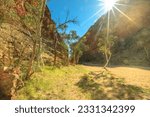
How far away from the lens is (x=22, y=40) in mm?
26688

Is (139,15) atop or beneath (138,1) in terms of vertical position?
beneath

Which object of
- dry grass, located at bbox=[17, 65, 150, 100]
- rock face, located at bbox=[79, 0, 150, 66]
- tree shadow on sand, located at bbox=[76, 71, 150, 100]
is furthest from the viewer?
rock face, located at bbox=[79, 0, 150, 66]

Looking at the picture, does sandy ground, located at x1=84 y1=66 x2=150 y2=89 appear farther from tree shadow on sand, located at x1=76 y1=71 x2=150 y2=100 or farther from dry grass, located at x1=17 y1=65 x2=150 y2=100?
tree shadow on sand, located at x1=76 y1=71 x2=150 y2=100

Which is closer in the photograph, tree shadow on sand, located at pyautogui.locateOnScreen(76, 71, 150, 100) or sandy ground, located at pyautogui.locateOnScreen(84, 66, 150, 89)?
tree shadow on sand, located at pyautogui.locateOnScreen(76, 71, 150, 100)

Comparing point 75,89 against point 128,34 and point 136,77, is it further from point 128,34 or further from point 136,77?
point 128,34

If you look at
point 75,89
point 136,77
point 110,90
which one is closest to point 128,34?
point 136,77

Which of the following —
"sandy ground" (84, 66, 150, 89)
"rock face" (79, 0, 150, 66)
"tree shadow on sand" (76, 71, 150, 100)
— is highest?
"rock face" (79, 0, 150, 66)

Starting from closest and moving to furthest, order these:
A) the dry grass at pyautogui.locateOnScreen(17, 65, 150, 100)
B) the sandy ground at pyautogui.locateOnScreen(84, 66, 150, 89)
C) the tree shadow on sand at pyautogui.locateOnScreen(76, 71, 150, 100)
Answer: the dry grass at pyautogui.locateOnScreen(17, 65, 150, 100)
the tree shadow on sand at pyautogui.locateOnScreen(76, 71, 150, 100)
the sandy ground at pyautogui.locateOnScreen(84, 66, 150, 89)

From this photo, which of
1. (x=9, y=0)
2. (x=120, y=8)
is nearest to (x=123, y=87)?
(x=9, y=0)

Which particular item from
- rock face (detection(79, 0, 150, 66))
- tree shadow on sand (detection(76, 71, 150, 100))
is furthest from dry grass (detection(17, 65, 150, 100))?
rock face (detection(79, 0, 150, 66))

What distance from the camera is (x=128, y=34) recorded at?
7156 centimetres

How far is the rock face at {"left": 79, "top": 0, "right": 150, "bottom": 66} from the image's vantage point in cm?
5808

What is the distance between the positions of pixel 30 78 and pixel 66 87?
10.3ft

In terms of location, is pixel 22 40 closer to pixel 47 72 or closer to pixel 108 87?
pixel 47 72
